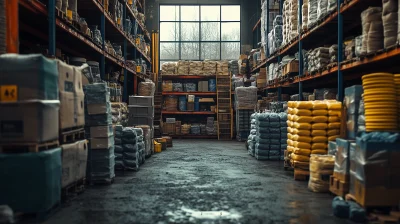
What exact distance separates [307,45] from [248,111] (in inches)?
208

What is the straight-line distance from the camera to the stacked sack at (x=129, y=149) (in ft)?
27.1

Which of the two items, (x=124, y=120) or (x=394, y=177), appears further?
(x=124, y=120)

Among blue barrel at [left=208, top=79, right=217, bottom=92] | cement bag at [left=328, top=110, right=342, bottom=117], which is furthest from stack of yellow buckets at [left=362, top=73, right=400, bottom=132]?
blue barrel at [left=208, top=79, right=217, bottom=92]

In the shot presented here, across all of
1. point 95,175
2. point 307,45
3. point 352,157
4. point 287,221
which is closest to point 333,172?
point 352,157

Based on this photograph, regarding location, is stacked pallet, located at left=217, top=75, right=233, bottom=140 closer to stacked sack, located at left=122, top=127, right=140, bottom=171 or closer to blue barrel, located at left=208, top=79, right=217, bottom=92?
blue barrel, located at left=208, top=79, right=217, bottom=92

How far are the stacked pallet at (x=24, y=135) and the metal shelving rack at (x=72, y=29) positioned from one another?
1.58 metres

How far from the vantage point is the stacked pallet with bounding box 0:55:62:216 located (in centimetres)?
438

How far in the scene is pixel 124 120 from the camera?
1073 centimetres

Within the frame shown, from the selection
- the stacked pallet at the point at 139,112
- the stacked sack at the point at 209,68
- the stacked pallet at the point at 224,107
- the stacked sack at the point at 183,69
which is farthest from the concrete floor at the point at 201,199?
the stacked sack at the point at 209,68

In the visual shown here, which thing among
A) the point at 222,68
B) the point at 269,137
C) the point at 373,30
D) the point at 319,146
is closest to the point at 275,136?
the point at 269,137

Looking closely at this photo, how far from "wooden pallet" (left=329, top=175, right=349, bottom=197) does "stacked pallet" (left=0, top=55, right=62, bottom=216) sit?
11.9 feet

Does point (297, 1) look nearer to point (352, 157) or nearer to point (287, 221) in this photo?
point (352, 157)

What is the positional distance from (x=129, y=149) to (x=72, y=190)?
103 inches

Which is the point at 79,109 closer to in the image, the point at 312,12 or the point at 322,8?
the point at 322,8
